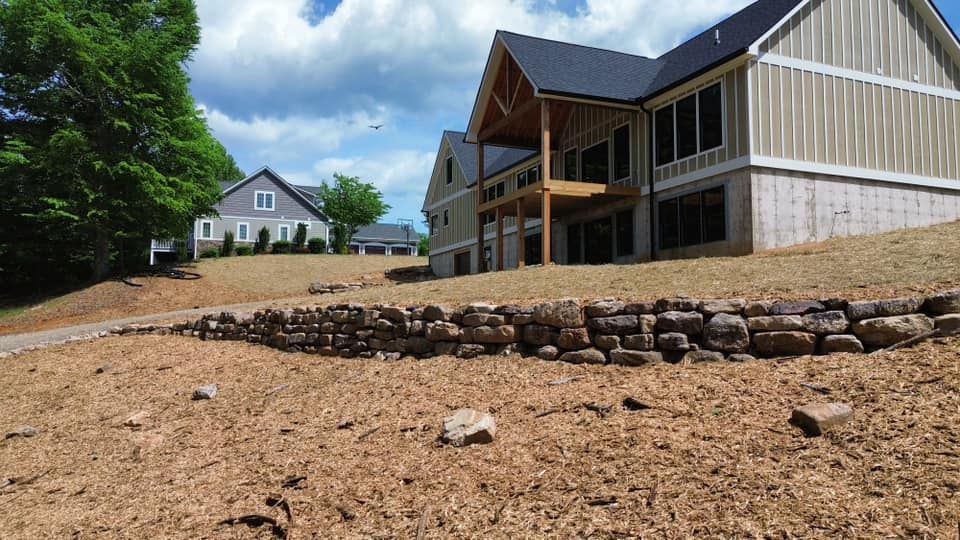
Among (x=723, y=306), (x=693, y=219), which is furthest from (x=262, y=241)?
(x=723, y=306)

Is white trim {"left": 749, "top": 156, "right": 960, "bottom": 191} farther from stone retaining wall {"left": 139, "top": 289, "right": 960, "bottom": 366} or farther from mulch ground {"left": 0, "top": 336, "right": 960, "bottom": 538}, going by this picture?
mulch ground {"left": 0, "top": 336, "right": 960, "bottom": 538}

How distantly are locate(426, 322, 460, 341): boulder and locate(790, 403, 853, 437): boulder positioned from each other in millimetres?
4150

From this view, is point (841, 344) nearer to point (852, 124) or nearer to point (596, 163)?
point (852, 124)

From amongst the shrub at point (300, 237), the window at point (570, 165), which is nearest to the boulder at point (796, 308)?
the window at point (570, 165)

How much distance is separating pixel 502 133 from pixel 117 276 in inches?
588

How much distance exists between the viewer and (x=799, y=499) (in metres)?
3.54

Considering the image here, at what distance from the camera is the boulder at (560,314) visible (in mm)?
6695

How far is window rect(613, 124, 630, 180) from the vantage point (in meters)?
17.5

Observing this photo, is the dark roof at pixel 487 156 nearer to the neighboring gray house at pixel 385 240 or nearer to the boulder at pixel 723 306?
the boulder at pixel 723 306

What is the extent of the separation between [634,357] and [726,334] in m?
0.89

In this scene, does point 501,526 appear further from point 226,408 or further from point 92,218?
point 92,218

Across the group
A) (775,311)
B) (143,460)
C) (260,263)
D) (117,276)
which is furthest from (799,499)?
(260,263)

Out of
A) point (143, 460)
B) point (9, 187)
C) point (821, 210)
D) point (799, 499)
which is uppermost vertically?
point (9, 187)

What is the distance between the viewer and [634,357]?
6227mm
